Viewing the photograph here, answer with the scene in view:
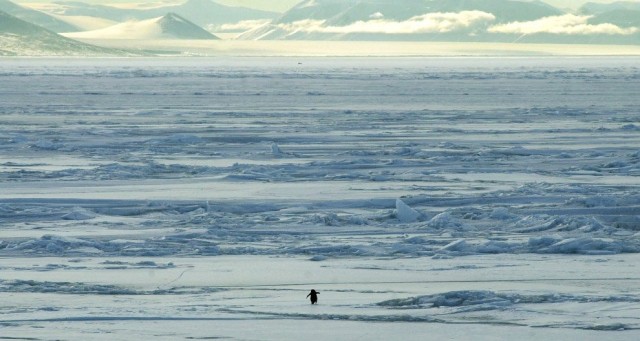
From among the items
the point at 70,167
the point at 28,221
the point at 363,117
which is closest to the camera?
the point at 28,221

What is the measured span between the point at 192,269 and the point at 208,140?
406 inches

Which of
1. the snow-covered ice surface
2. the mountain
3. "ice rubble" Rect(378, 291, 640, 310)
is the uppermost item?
"ice rubble" Rect(378, 291, 640, 310)

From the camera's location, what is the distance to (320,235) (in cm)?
862

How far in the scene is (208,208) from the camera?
9.79m

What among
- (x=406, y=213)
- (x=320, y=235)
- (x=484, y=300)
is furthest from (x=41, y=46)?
(x=484, y=300)

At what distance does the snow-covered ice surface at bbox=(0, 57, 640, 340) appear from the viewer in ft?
19.1

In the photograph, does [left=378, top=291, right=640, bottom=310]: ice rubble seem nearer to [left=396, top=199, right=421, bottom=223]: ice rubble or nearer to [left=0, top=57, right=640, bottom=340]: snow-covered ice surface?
[left=0, top=57, right=640, bottom=340]: snow-covered ice surface

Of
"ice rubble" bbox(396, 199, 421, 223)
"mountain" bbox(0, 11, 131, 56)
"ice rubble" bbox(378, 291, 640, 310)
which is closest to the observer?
"ice rubble" bbox(378, 291, 640, 310)

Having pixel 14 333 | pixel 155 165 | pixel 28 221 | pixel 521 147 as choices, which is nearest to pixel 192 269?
pixel 14 333

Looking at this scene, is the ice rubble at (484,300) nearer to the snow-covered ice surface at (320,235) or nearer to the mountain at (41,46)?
the snow-covered ice surface at (320,235)

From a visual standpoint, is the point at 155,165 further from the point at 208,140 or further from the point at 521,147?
the point at 521,147

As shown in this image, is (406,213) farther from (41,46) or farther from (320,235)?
(41,46)

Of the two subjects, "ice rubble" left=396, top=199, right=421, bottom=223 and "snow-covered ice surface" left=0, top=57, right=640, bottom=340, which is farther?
"ice rubble" left=396, top=199, right=421, bottom=223

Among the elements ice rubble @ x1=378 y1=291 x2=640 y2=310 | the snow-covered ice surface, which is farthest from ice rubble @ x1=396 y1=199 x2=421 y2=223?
ice rubble @ x1=378 y1=291 x2=640 y2=310
